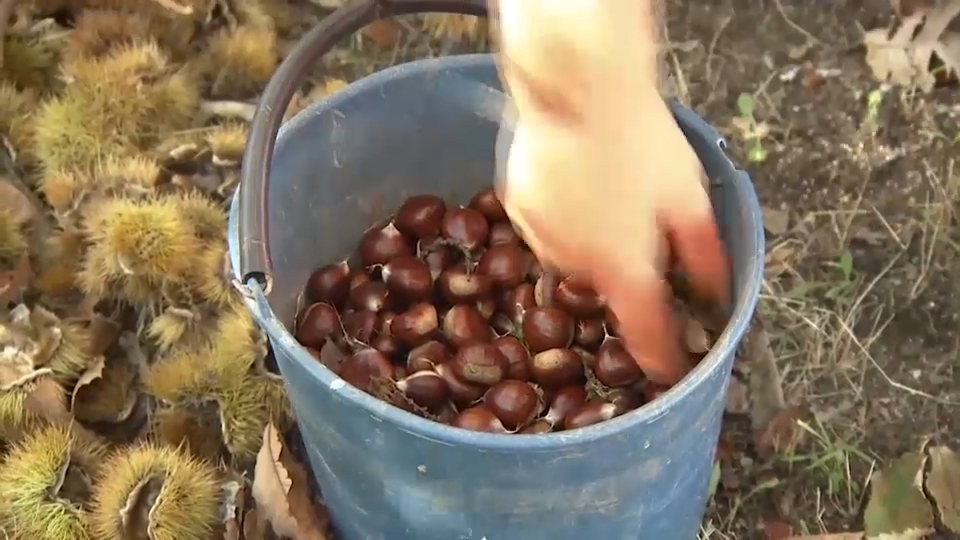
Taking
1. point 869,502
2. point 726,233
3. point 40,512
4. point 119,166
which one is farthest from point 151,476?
point 869,502

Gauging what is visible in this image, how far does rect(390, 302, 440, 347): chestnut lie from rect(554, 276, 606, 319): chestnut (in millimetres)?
141

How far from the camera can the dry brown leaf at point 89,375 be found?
53.1 inches

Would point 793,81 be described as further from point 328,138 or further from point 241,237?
point 241,237

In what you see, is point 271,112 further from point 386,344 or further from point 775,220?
point 775,220

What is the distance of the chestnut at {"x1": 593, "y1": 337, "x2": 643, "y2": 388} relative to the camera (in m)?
1.07

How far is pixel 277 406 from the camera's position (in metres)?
1.31

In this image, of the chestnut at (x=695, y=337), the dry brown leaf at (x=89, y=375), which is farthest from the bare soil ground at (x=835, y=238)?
the dry brown leaf at (x=89, y=375)

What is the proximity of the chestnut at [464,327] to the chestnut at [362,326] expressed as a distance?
0.08m

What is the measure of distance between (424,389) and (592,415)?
0.17 m

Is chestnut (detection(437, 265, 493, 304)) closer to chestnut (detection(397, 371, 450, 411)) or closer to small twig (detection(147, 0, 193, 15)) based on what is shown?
chestnut (detection(397, 371, 450, 411))

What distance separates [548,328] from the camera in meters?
1.13

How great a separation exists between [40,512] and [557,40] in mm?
799

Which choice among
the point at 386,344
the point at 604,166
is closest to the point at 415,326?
the point at 386,344

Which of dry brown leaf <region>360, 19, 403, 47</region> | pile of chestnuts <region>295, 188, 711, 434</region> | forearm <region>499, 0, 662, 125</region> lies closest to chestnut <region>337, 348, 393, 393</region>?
pile of chestnuts <region>295, 188, 711, 434</region>
